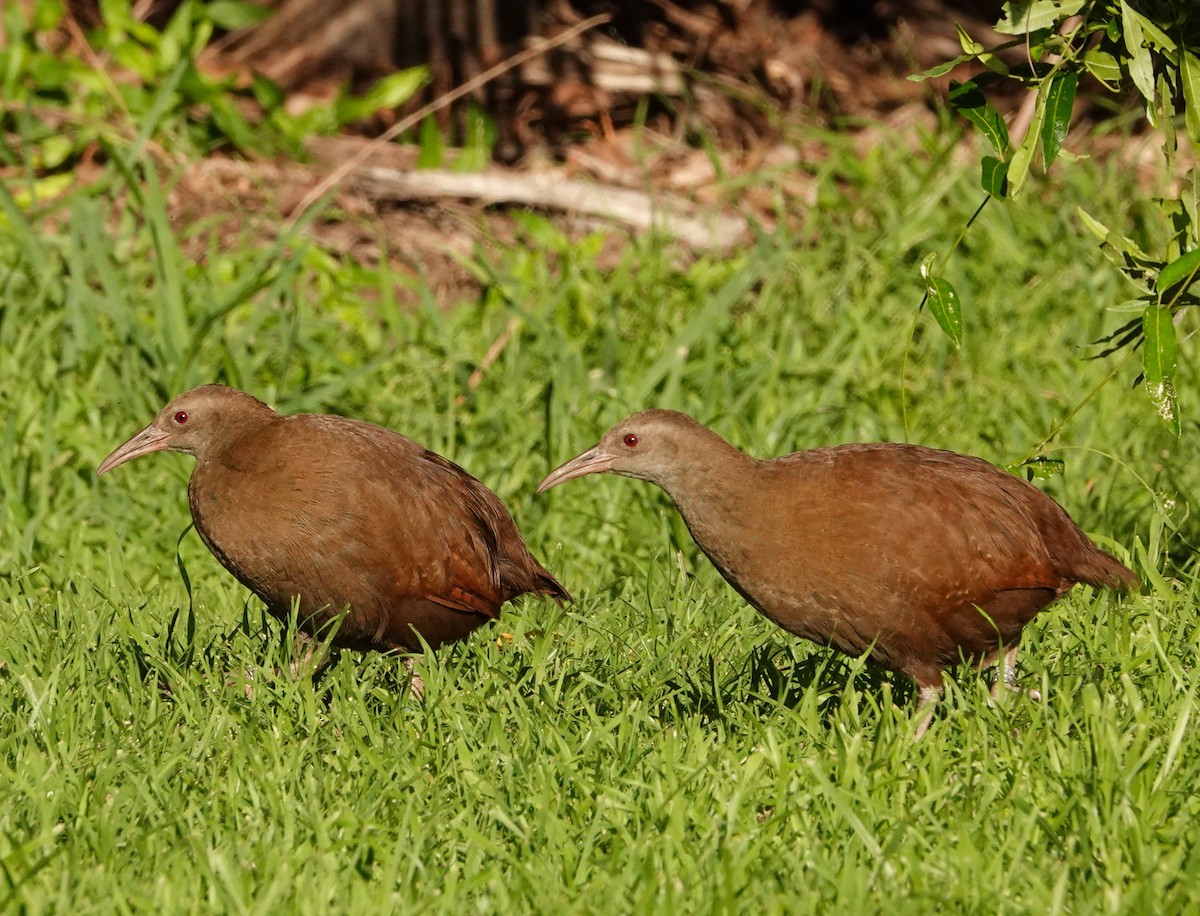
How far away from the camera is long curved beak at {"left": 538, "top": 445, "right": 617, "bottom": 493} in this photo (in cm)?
470

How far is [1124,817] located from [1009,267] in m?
4.74

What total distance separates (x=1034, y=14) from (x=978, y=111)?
29 centimetres

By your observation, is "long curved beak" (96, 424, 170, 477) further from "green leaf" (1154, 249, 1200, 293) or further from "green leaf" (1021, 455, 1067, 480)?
"green leaf" (1154, 249, 1200, 293)

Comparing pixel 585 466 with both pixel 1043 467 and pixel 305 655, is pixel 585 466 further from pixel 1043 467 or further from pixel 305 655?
pixel 1043 467

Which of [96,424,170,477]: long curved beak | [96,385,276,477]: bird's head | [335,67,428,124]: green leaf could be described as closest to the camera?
[96,385,276,477]: bird's head

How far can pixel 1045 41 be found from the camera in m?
3.70

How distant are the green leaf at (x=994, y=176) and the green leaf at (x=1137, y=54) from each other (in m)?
0.35

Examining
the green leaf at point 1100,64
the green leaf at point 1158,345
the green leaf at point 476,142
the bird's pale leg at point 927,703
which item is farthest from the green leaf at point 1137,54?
the green leaf at point 476,142

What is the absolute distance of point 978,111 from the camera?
378 centimetres

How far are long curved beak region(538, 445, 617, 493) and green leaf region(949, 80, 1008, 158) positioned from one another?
141 cm

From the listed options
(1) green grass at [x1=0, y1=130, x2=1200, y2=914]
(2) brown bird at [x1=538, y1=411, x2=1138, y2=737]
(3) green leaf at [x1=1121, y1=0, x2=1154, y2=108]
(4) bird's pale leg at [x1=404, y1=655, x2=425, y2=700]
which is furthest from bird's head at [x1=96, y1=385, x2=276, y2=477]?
(3) green leaf at [x1=1121, y1=0, x2=1154, y2=108]

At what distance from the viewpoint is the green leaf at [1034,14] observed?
11.6 feet

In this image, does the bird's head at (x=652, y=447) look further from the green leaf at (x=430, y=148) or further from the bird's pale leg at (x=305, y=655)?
the green leaf at (x=430, y=148)

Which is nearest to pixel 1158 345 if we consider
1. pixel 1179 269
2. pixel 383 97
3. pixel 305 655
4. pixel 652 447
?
pixel 1179 269
